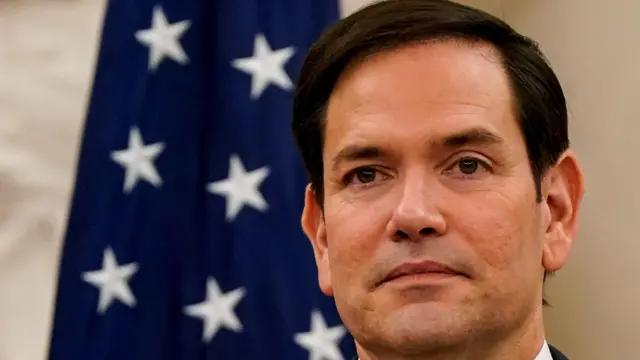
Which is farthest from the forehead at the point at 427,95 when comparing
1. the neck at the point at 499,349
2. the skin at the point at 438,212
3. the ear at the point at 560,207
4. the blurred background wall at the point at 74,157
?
the blurred background wall at the point at 74,157

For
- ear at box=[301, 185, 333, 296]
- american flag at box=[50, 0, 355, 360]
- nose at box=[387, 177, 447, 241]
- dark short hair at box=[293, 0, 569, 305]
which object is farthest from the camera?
american flag at box=[50, 0, 355, 360]

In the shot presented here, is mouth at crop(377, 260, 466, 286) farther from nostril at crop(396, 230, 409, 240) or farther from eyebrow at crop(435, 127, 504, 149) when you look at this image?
eyebrow at crop(435, 127, 504, 149)

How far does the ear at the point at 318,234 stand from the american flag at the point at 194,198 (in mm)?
111

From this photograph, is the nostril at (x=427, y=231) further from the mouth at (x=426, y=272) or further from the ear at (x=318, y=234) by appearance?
the ear at (x=318, y=234)

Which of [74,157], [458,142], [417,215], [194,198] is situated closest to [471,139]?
[458,142]

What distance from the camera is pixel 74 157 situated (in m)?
1.33

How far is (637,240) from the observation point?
1.25 meters

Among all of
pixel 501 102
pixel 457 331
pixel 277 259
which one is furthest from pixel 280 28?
pixel 457 331

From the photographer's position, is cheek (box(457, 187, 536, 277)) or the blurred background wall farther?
the blurred background wall

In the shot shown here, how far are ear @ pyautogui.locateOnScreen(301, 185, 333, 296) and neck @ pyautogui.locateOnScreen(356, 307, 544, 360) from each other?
0.39ft

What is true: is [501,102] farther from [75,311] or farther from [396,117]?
[75,311]

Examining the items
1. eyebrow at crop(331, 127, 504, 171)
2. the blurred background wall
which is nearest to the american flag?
the blurred background wall

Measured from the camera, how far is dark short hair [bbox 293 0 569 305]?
1000mm

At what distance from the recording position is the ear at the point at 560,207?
1.01 metres
